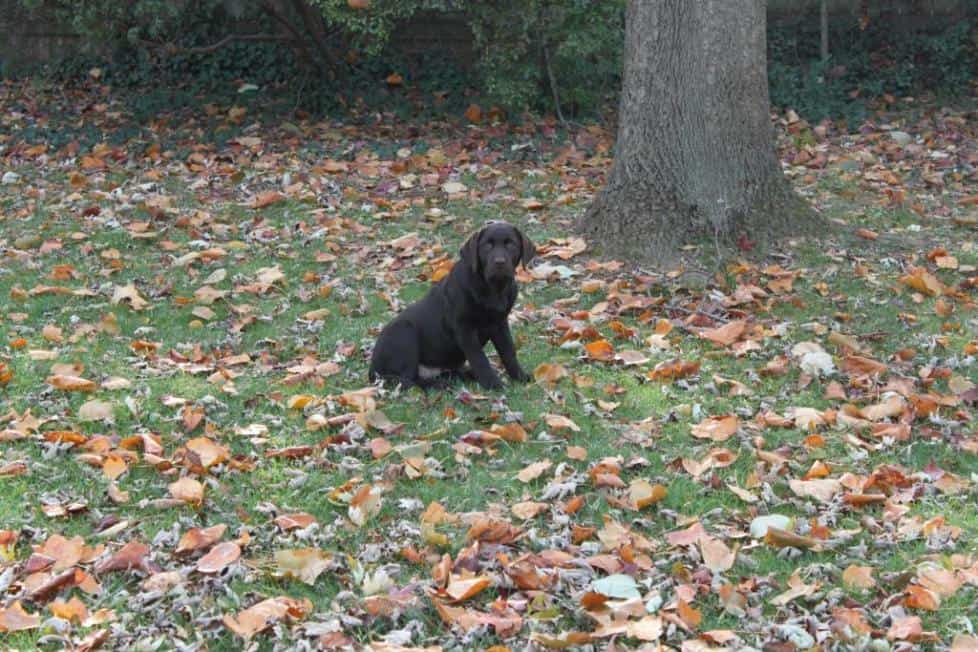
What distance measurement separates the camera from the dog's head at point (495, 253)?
6.17 metres

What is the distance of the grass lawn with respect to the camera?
13.6ft

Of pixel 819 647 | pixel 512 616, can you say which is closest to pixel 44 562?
pixel 512 616

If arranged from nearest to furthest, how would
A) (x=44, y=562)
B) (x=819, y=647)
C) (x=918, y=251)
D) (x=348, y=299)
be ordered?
(x=819, y=647) → (x=44, y=562) → (x=348, y=299) → (x=918, y=251)

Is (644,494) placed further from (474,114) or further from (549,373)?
(474,114)

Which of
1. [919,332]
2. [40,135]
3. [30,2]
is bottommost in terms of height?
[919,332]

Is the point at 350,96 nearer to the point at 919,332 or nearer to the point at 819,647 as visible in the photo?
the point at 919,332

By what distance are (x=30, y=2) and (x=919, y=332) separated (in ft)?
29.0

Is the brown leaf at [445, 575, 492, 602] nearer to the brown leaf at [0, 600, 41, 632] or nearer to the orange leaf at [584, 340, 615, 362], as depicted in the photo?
the brown leaf at [0, 600, 41, 632]

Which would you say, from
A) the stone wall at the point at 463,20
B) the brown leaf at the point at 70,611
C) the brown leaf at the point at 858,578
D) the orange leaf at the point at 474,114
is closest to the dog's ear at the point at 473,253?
the brown leaf at the point at 858,578

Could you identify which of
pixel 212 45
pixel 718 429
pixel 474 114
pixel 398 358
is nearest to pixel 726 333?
pixel 718 429

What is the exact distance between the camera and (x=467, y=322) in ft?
21.0

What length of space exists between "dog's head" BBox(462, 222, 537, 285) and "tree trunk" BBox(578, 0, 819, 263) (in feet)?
7.40

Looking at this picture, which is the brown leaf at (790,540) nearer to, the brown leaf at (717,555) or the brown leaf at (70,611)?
the brown leaf at (717,555)

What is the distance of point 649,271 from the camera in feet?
27.2
